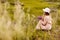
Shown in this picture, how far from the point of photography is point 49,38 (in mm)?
5281

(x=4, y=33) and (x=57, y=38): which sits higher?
(x=4, y=33)

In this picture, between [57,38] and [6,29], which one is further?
[57,38]

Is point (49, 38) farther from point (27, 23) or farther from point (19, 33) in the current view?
point (19, 33)

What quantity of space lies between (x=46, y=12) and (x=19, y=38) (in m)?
2.38

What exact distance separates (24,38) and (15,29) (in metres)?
0.23

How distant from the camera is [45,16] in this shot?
6805 mm

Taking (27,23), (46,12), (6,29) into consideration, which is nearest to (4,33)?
(6,29)

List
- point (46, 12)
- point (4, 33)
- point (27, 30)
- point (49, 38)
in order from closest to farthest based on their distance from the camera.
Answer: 1. point (4, 33)
2. point (27, 30)
3. point (49, 38)
4. point (46, 12)

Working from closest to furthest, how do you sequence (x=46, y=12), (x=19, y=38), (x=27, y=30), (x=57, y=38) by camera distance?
(x=19, y=38)
(x=27, y=30)
(x=57, y=38)
(x=46, y=12)

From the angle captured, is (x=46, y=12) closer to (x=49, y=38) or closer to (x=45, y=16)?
(x=45, y=16)

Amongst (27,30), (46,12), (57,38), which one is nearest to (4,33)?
(27,30)

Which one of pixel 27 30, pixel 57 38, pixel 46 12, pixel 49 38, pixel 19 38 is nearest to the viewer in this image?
pixel 19 38

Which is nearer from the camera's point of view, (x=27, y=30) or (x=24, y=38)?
(x=24, y=38)

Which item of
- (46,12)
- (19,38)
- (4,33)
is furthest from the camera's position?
(46,12)
